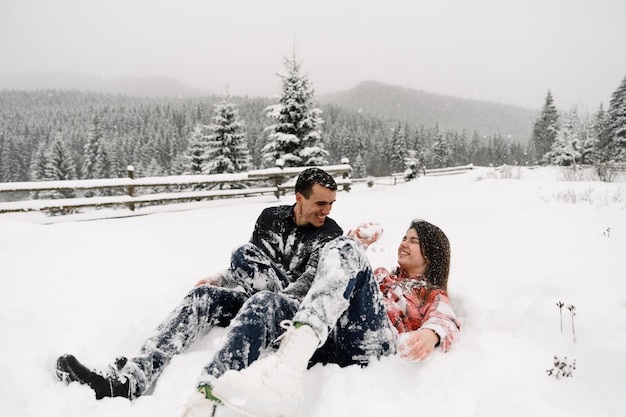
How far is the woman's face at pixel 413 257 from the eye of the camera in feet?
8.50

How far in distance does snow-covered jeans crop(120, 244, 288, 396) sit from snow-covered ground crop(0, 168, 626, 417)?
11 cm

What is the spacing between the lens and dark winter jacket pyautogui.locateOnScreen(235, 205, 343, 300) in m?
2.42

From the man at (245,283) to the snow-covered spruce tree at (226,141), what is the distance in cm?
1647

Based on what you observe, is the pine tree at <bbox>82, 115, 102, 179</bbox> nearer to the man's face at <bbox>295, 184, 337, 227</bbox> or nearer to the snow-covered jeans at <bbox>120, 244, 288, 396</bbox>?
the snow-covered jeans at <bbox>120, 244, 288, 396</bbox>

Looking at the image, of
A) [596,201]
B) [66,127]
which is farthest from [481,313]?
[66,127]

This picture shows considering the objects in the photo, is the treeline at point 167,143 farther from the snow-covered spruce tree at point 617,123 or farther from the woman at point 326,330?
the woman at point 326,330

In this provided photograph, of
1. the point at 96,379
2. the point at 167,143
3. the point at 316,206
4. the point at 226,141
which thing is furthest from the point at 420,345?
the point at 167,143

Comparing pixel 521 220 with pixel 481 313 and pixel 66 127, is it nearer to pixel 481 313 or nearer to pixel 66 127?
pixel 481 313

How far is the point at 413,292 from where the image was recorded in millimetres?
2432

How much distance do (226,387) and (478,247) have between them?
3.40 meters

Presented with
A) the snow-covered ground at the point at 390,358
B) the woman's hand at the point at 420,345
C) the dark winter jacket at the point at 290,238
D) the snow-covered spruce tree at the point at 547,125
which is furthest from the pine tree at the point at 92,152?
the snow-covered spruce tree at the point at 547,125

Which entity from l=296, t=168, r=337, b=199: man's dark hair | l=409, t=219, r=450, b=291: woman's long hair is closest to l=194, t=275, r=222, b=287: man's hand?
l=296, t=168, r=337, b=199: man's dark hair

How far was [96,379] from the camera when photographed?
177 centimetres

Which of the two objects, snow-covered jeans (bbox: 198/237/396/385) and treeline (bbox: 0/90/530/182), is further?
treeline (bbox: 0/90/530/182)
